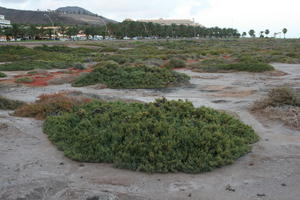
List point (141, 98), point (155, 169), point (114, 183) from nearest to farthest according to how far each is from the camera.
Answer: point (114, 183) → point (155, 169) → point (141, 98)

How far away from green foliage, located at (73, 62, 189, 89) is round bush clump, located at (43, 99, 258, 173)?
26.5 feet

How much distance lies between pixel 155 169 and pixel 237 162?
161 centimetres

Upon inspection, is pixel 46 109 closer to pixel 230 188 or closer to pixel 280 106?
pixel 230 188

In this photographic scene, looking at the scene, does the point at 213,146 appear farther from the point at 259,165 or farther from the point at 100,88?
the point at 100,88

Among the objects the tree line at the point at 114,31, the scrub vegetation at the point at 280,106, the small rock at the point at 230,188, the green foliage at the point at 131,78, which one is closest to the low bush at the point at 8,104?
the green foliage at the point at 131,78

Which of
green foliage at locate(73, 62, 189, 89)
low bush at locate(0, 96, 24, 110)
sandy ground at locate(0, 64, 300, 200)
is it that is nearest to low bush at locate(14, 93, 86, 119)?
sandy ground at locate(0, 64, 300, 200)

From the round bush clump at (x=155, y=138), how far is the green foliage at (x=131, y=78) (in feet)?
26.5

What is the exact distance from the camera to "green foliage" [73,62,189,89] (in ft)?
54.2

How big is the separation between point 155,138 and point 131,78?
1070 centimetres

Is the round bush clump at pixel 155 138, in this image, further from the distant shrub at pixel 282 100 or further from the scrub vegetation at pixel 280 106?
the distant shrub at pixel 282 100

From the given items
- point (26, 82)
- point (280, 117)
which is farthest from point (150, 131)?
point (26, 82)

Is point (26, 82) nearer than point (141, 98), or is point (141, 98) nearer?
point (141, 98)

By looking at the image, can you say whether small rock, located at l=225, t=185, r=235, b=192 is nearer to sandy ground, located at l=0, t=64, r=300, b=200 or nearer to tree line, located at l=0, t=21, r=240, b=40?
sandy ground, located at l=0, t=64, r=300, b=200

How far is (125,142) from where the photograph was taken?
6477 millimetres
